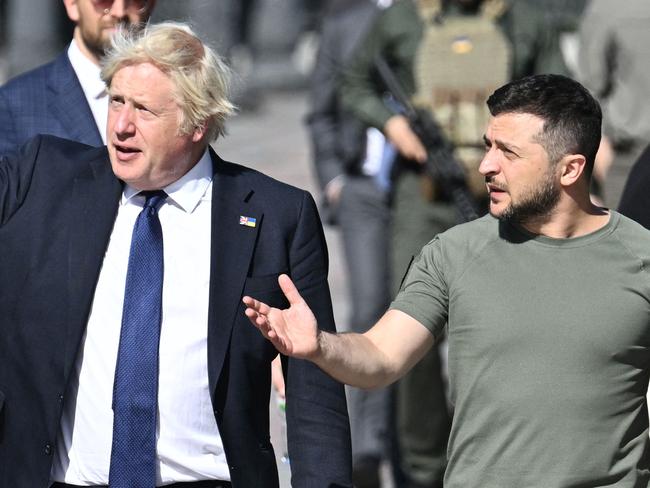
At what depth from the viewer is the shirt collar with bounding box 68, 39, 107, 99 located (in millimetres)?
5527

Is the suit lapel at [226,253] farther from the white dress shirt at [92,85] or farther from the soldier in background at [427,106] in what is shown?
the soldier in background at [427,106]

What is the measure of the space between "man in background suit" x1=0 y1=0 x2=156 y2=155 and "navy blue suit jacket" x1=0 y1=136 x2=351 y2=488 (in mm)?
518

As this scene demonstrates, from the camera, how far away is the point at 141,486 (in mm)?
4484

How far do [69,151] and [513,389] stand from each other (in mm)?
1424

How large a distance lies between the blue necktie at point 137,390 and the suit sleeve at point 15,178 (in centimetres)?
41

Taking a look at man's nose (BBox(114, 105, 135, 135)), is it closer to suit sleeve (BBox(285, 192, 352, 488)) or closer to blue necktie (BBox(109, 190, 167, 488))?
blue necktie (BBox(109, 190, 167, 488))

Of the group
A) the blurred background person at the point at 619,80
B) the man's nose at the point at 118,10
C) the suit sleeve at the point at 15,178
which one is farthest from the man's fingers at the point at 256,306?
the blurred background person at the point at 619,80

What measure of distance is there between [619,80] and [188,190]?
12.1 ft

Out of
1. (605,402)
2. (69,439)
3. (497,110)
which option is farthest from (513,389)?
(69,439)

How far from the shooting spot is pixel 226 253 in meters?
4.69

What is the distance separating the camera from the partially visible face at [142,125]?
464 cm

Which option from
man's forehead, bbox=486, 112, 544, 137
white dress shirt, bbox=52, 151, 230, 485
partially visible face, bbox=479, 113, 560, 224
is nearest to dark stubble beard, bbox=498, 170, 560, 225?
partially visible face, bbox=479, 113, 560, 224

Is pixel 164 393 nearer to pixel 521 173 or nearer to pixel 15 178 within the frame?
pixel 15 178

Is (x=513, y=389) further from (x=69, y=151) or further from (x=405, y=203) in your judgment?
(x=405, y=203)
